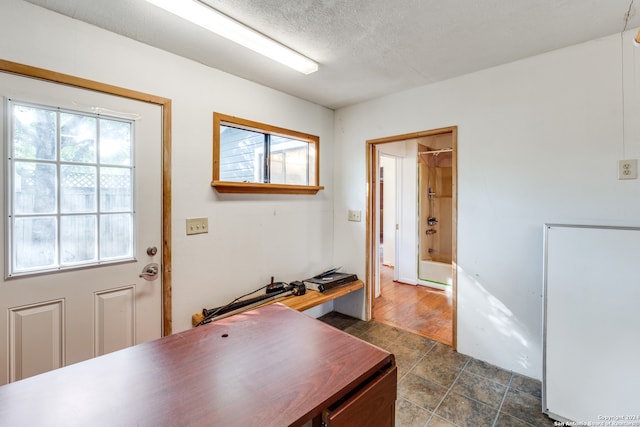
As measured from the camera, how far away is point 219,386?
904 millimetres

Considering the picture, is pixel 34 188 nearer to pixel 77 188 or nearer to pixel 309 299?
pixel 77 188

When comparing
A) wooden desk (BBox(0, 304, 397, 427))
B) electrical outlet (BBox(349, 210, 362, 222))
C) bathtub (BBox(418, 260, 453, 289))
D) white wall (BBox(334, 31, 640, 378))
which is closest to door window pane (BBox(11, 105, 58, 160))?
wooden desk (BBox(0, 304, 397, 427))

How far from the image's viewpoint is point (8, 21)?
1.46 m

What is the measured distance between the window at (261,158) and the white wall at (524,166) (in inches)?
44.5

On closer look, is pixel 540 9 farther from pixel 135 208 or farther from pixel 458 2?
pixel 135 208

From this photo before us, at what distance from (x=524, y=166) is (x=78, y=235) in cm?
305

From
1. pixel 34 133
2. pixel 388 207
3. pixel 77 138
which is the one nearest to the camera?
pixel 34 133

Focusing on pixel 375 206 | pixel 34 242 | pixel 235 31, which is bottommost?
pixel 34 242

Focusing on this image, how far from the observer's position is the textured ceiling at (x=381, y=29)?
156cm

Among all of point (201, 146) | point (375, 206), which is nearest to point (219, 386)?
point (201, 146)

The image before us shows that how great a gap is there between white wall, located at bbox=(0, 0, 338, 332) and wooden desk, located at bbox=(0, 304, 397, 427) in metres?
1.06

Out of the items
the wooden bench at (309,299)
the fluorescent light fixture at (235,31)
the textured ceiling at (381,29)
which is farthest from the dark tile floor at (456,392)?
the fluorescent light fixture at (235,31)

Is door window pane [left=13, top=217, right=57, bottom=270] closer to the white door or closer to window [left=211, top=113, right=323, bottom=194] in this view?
the white door

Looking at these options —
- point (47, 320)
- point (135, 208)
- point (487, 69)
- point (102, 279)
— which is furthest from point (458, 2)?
point (47, 320)
